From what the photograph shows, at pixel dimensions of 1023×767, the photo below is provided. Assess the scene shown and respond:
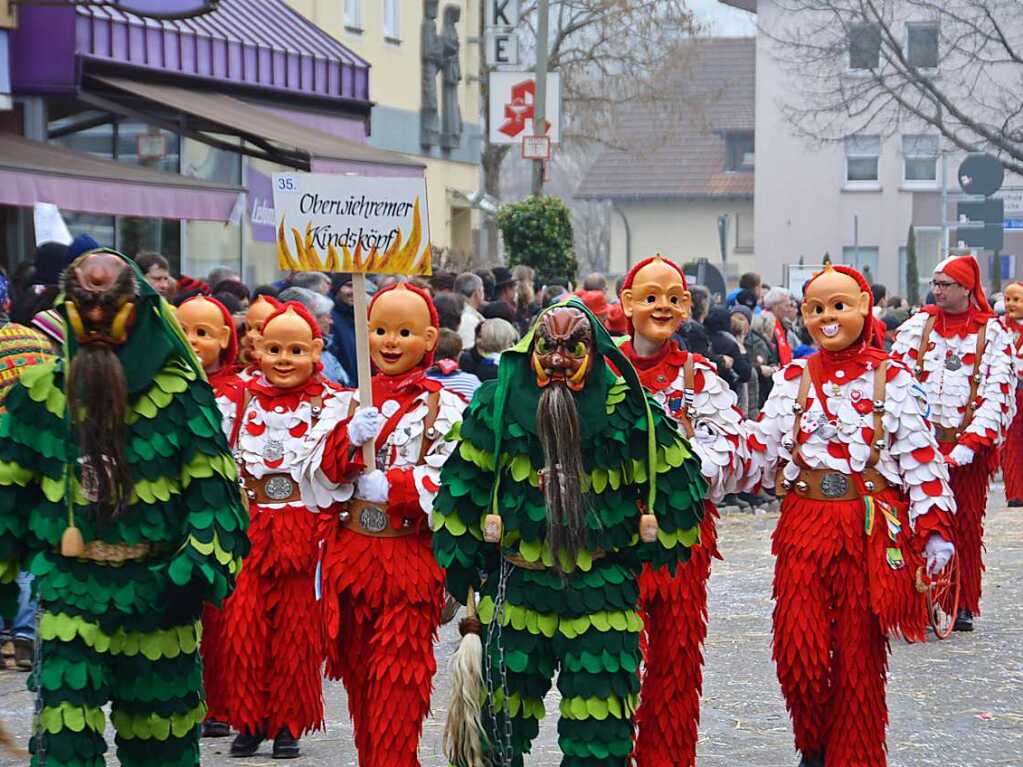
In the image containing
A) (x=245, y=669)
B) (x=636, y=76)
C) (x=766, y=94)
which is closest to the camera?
(x=245, y=669)

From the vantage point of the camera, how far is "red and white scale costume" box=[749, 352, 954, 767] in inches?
297

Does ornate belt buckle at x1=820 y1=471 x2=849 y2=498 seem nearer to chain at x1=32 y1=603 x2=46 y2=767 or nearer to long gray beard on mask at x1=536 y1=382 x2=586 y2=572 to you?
long gray beard on mask at x1=536 y1=382 x2=586 y2=572

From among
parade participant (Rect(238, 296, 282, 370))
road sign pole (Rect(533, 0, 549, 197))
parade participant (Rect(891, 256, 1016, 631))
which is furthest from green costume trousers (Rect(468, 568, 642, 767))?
road sign pole (Rect(533, 0, 549, 197))

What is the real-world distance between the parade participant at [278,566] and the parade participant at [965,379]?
12.6 ft

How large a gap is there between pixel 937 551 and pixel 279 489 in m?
2.73

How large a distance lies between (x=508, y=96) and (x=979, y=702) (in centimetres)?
1469

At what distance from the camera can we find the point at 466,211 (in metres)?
32.4

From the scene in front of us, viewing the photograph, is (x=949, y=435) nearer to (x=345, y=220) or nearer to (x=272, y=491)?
(x=272, y=491)

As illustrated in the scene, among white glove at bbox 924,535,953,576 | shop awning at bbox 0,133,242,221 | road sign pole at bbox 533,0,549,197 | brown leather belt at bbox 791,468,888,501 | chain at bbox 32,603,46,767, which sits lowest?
chain at bbox 32,603,46,767

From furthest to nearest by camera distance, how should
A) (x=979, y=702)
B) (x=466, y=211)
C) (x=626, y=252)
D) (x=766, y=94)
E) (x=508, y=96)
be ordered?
(x=626, y=252) < (x=766, y=94) < (x=466, y=211) < (x=508, y=96) < (x=979, y=702)

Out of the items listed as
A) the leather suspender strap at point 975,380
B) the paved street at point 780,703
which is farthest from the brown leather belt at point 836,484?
the leather suspender strap at point 975,380

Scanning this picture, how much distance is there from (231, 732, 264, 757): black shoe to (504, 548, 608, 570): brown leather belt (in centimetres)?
247

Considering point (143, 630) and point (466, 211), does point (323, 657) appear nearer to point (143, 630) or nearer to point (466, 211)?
point (143, 630)

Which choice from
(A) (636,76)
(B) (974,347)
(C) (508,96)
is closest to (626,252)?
(A) (636,76)
